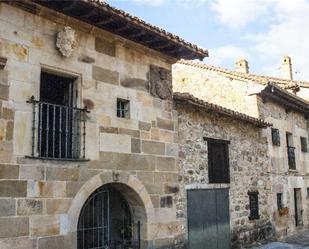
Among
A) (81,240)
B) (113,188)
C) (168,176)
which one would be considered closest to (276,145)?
(168,176)

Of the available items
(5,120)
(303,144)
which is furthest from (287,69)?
(5,120)

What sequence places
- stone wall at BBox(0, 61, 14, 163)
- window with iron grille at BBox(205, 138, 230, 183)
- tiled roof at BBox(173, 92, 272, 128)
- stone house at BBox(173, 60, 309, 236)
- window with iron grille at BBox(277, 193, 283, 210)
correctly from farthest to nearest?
window with iron grille at BBox(277, 193, 283, 210) < stone house at BBox(173, 60, 309, 236) < window with iron grille at BBox(205, 138, 230, 183) < tiled roof at BBox(173, 92, 272, 128) < stone wall at BBox(0, 61, 14, 163)

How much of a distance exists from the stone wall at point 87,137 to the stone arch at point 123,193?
0.06 feet

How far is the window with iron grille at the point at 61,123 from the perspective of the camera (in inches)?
242

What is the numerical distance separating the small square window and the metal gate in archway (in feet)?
4.37

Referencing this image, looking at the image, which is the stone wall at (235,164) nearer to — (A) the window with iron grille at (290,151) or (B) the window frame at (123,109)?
(B) the window frame at (123,109)

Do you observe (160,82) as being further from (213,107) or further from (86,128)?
(86,128)

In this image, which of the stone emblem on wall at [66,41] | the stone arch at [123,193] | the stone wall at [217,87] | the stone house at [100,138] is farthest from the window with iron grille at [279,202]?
the stone emblem on wall at [66,41]

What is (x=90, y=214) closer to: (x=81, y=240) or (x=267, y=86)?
(x=81, y=240)

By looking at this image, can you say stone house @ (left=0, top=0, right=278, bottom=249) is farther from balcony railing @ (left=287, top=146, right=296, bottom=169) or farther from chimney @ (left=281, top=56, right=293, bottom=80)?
chimney @ (left=281, top=56, right=293, bottom=80)

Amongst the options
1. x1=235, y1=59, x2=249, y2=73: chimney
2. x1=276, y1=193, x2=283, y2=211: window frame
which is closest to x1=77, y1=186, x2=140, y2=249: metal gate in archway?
x1=276, y1=193, x2=283, y2=211: window frame

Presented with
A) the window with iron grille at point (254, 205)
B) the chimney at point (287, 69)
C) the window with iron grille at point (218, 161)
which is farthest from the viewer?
the chimney at point (287, 69)

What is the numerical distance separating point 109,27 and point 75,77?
43.4 inches

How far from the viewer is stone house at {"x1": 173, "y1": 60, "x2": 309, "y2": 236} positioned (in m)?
12.0
